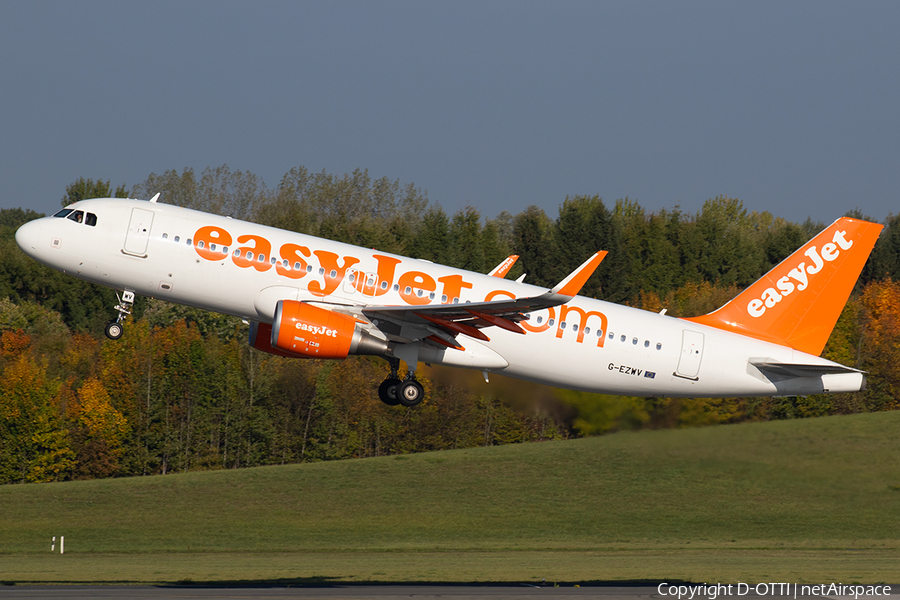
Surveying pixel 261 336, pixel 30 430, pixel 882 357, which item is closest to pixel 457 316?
pixel 261 336

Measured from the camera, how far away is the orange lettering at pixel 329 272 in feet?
99.7

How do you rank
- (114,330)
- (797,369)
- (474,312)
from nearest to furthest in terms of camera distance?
(474,312)
(114,330)
(797,369)

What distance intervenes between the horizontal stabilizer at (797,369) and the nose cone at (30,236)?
23.3 m

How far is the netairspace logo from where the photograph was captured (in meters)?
32.8

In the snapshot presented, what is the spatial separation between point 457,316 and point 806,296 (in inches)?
536

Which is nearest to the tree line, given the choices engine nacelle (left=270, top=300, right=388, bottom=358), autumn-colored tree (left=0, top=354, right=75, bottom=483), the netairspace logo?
autumn-colored tree (left=0, top=354, right=75, bottom=483)

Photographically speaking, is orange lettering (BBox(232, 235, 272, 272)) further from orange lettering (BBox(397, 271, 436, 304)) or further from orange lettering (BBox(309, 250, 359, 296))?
orange lettering (BBox(397, 271, 436, 304))

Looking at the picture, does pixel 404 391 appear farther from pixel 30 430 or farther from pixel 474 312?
pixel 30 430

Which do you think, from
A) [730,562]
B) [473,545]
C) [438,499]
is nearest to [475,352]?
[730,562]

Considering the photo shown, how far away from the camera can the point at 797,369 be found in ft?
107

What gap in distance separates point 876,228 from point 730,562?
67.3ft

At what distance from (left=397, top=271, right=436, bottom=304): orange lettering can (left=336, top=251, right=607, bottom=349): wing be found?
0.80 meters

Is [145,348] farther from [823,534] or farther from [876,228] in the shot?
[876,228]

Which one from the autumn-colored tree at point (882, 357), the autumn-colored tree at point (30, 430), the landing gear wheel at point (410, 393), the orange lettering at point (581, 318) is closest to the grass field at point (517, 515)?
the orange lettering at point (581, 318)
